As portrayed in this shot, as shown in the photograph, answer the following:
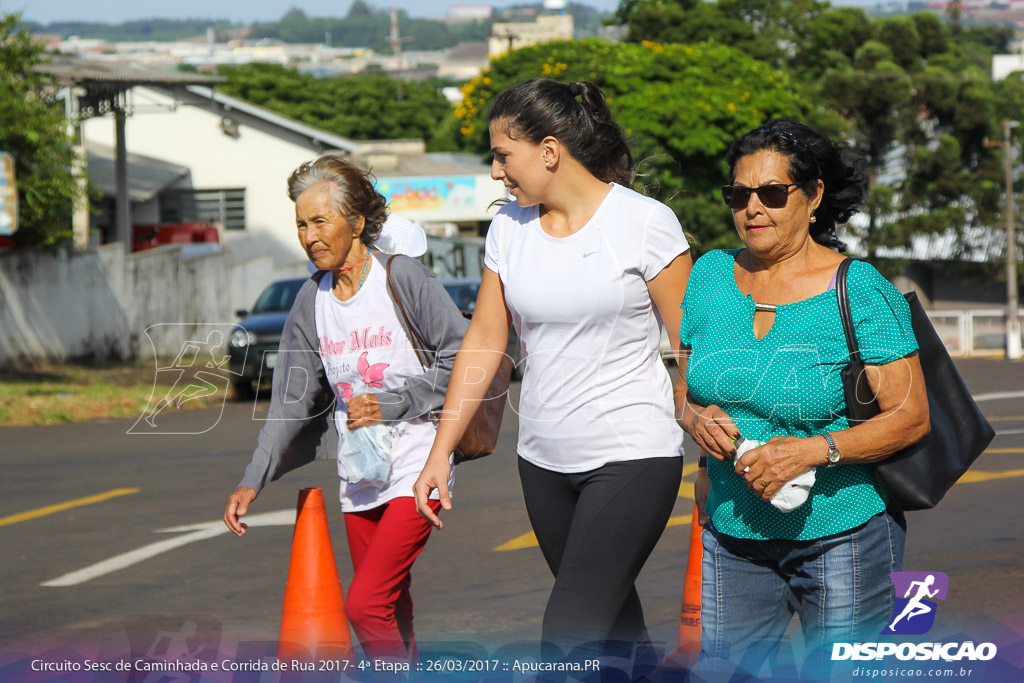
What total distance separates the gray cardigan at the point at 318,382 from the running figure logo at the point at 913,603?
5.40 feet

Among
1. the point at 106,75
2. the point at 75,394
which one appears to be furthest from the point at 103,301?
the point at 75,394

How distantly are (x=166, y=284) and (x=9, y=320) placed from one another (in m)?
5.09

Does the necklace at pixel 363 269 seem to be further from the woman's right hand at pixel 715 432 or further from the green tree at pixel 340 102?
the green tree at pixel 340 102

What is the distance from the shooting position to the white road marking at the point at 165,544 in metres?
7.09

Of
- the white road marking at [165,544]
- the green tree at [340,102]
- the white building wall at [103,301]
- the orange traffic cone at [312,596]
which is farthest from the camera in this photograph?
the green tree at [340,102]

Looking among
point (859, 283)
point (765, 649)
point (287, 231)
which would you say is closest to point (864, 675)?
point (765, 649)

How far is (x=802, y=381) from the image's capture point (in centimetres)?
320

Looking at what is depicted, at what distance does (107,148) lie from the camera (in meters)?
37.2

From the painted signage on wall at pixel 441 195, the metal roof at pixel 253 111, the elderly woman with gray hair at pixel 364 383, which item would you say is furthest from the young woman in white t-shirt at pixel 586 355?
the painted signage on wall at pixel 441 195

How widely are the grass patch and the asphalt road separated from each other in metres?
3.91

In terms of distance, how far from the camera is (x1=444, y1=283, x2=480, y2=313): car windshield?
1817cm

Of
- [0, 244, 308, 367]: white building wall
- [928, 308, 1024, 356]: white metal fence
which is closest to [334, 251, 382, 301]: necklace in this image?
[0, 244, 308, 367]: white building wall

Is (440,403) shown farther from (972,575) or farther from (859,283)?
(972,575)

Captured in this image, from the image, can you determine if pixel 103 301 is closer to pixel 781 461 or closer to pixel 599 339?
pixel 599 339
